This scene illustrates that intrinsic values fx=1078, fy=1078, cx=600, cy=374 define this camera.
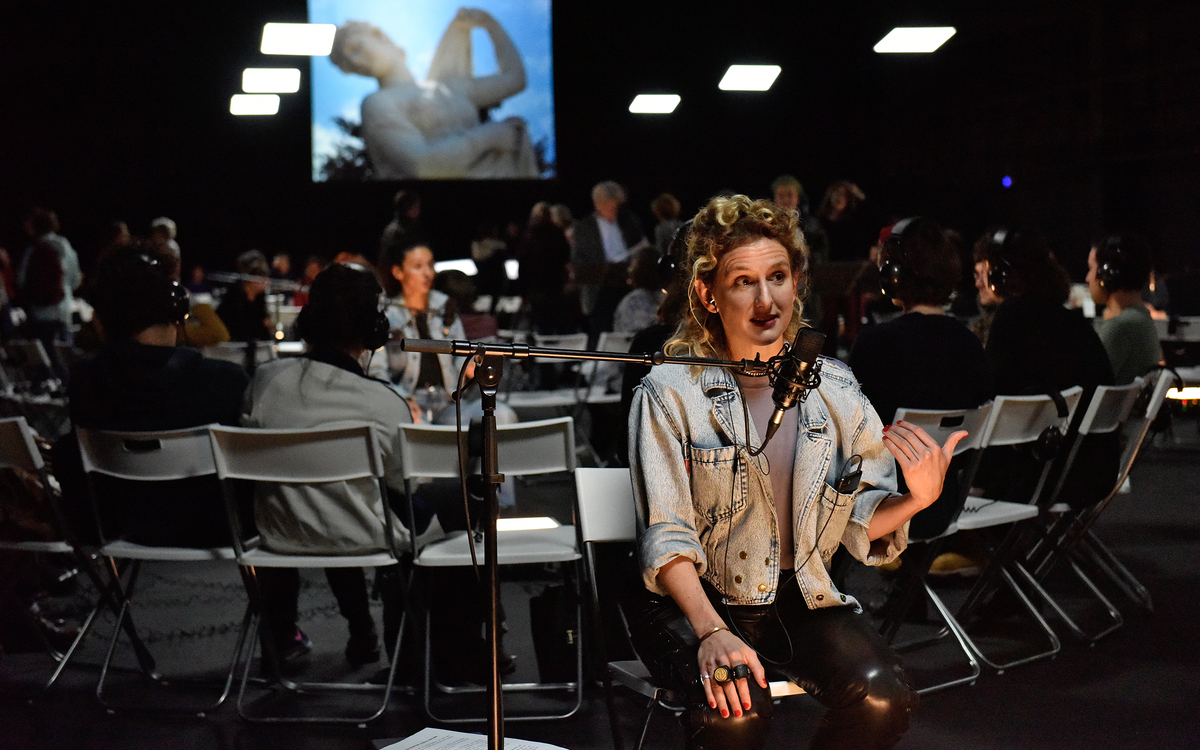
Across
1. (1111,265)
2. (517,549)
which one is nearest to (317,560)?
(517,549)

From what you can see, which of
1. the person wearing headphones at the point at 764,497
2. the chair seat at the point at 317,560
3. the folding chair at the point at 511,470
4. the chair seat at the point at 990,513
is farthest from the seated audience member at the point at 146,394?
the chair seat at the point at 990,513

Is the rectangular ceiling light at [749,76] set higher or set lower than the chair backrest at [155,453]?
higher

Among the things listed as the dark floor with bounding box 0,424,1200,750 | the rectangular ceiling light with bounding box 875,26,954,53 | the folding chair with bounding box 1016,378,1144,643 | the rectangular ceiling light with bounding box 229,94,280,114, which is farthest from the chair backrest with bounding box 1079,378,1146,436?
the rectangular ceiling light with bounding box 229,94,280,114

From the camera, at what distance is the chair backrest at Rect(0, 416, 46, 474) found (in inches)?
121

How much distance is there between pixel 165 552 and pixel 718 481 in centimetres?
183

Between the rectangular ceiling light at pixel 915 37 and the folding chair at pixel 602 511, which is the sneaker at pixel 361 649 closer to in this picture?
the folding chair at pixel 602 511

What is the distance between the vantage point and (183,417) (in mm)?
3242

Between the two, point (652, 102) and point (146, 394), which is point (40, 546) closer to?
point (146, 394)

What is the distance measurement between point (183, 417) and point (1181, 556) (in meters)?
4.01

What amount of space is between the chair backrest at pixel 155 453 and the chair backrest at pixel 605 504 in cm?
123

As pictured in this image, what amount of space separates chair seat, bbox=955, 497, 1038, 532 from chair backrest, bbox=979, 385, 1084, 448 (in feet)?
0.70

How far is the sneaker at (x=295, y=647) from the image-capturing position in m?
3.50

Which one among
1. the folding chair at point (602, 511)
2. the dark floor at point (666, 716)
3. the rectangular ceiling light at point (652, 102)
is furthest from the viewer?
the rectangular ceiling light at point (652, 102)

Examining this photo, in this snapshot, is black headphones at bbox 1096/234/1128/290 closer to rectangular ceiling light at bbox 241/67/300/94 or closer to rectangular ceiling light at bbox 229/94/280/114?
rectangular ceiling light at bbox 241/67/300/94
